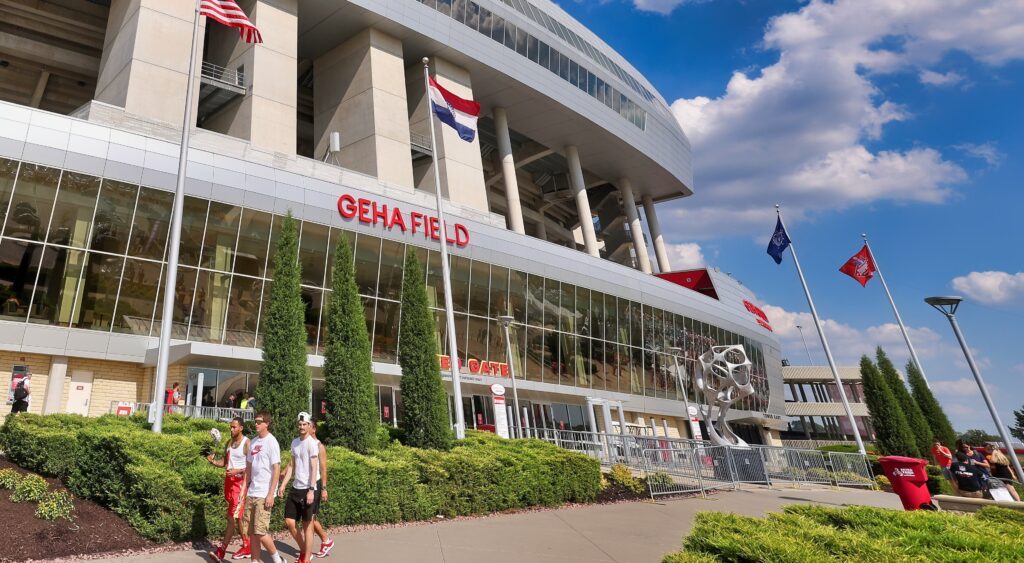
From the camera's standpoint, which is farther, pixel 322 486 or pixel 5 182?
pixel 5 182

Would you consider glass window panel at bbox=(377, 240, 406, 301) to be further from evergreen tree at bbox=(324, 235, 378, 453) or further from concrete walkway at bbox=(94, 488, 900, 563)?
concrete walkway at bbox=(94, 488, 900, 563)

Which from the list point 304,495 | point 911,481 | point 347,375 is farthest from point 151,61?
point 911,481

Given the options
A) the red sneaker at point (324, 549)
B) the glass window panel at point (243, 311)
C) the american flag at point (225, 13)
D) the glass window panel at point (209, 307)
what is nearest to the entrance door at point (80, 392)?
the glass window panel at point (209, 307)

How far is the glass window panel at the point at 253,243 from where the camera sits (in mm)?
24422

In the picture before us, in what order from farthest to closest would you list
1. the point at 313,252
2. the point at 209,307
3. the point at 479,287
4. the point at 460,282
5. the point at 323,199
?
1. the point at 479,287
2. the point at 460,282
3. the point at 323,199
4. the point at 313,252
5. the point at 209,307

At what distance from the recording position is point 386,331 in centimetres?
2811

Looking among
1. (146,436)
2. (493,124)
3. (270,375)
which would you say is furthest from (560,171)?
(146,436)

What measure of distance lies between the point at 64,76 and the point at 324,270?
27.0m

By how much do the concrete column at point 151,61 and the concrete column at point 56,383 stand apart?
11.3m

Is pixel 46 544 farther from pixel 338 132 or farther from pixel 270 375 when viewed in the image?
pixel 338 132

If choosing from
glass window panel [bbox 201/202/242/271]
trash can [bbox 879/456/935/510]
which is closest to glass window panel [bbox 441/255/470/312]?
glass window panel [bbox 201/202/242/271]

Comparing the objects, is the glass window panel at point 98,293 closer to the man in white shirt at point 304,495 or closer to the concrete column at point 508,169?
the man in white shirt at point 304,495

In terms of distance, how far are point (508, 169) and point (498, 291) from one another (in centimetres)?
1531

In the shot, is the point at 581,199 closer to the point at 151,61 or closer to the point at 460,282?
the point at 460,282
